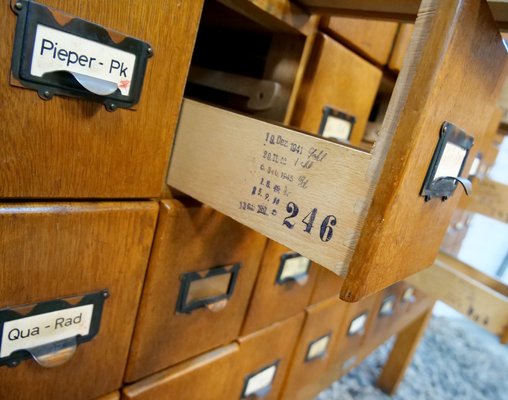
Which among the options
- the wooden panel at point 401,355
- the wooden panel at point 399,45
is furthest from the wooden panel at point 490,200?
the wooden panel at point 401,355

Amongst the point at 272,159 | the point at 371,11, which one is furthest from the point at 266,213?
the point at 371,11

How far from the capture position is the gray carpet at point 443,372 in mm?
1482

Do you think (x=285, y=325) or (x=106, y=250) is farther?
(x=285, y=325)

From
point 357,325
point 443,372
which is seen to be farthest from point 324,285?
point 443,372

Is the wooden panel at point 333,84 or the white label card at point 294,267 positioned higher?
the wooden panel at point 333,84

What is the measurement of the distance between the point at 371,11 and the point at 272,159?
29cm

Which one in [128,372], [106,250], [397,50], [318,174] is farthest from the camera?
[397,50]

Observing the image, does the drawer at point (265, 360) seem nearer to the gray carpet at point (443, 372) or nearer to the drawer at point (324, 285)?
the drawer at point (324, 285)

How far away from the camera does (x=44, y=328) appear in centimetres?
40

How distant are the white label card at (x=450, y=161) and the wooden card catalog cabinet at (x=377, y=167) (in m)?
0.02

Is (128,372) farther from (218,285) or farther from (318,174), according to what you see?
(318,174)

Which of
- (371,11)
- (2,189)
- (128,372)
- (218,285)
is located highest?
(371,11)

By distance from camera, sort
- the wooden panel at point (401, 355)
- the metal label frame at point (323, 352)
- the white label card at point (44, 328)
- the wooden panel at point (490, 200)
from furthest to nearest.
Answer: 1. the wooden panel at point (401, 355)
2. the metal label frame at point (323, 352)
3. the wooden panel at point (490, 200)
4. the white label card at point (44, 328)

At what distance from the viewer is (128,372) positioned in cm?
53
